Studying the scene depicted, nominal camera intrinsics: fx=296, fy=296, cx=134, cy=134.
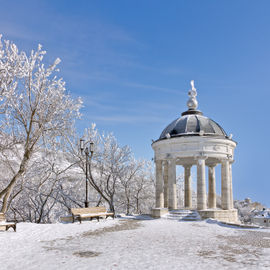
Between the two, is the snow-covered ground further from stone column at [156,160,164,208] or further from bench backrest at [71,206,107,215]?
stone column at [156,160,164,208]

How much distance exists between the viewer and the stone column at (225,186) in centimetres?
2156

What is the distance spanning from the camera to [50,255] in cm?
855

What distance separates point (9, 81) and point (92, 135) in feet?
47.8

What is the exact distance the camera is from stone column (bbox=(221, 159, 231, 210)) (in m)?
21.6

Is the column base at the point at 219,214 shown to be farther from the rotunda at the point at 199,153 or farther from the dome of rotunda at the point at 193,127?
the dome of rotunda at the point at 193,127

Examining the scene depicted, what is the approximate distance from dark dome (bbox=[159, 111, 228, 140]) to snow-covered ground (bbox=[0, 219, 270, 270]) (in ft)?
32.5

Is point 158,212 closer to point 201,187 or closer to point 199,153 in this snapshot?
point 201,187

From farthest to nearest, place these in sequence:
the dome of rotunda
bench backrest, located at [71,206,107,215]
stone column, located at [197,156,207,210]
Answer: the dome of rotunda < stone column, located at [197,156,207,210] < bench backrest, located at [71,206,107,215]

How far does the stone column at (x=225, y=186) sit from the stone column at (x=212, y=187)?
2.79 meters

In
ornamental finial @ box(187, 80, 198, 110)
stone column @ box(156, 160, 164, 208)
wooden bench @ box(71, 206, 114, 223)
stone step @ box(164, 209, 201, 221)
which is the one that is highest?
ornamental finial @ box(187, 80, 198, 110)

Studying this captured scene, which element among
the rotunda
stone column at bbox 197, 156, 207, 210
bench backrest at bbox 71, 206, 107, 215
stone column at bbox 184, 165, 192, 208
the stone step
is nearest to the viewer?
bench backrest at bbox 71, 206, 107, 215

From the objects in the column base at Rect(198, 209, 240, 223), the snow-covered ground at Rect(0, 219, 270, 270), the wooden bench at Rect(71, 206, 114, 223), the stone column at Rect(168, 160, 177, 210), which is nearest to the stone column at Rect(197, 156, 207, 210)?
the column base at Rect(198, 209, 240, 223)

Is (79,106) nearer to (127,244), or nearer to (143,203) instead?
(127,244)

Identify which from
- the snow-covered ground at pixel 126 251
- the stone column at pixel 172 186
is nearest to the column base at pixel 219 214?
the stone column at pixel 172 186
